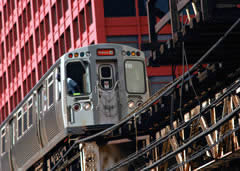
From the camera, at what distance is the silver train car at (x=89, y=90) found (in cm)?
2520

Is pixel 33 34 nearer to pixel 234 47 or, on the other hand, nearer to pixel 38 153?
pixel 38 153

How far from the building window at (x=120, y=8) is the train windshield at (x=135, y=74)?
2449 cm

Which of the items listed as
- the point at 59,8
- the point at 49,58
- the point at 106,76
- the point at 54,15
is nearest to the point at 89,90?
the point at 106,76

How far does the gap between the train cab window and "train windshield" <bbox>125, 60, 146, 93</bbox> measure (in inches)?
19.9

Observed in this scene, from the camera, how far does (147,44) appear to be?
17.4 meters

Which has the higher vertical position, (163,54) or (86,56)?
(86,56)

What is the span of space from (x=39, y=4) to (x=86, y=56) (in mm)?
35537

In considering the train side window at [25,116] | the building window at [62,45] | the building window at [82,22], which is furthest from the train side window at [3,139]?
the building window at [62,45]

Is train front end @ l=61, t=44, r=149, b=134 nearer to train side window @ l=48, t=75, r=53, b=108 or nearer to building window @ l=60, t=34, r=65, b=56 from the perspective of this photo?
train side window @ l=48, t=75, r=53, b=108

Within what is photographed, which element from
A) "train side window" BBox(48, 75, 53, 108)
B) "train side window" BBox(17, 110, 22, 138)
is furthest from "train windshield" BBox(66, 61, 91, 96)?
"train side window" BBox(17, 110, 22, 138)

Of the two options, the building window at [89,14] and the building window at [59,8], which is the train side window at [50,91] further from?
the building window at [59,8]

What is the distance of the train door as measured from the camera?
25.4 meters

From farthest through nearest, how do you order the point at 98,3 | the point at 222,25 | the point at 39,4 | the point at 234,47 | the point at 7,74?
the point at 7,74, the point at 39,4, the point at 98,3, the point at 234,47, the point at 222,25

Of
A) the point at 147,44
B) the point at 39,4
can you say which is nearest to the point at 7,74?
the point at 39,4
